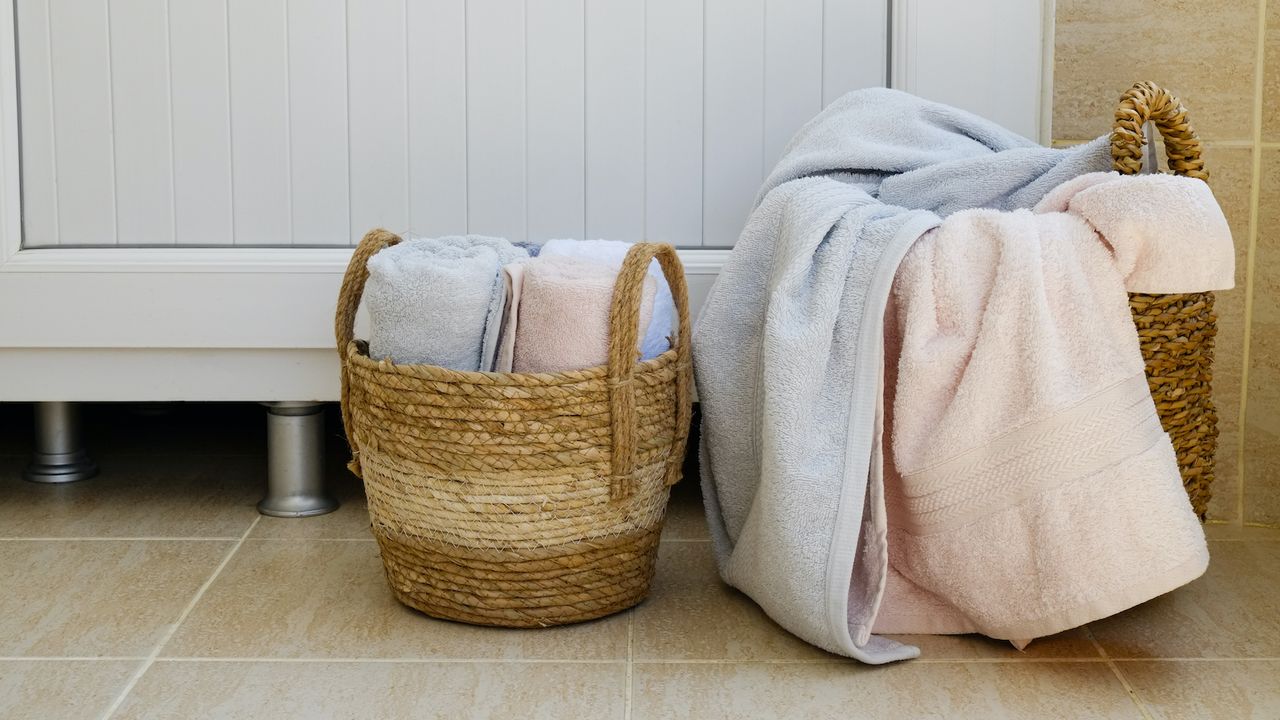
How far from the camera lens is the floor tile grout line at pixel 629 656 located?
97 centimetres

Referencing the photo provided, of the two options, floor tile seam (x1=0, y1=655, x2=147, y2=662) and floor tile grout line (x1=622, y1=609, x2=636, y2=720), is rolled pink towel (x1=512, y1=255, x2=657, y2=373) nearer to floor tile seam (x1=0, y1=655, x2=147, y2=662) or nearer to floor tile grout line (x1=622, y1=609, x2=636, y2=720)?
floor tile grout line (x1=622, y1=609, x2=636, y2=720)

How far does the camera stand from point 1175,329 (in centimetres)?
110

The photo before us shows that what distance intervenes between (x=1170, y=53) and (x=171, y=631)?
1.29 metres

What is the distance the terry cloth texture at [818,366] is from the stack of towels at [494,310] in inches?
5.0

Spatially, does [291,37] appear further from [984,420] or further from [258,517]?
[984,420]

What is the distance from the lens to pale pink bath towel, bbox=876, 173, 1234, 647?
99 centimetres

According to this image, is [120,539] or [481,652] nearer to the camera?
[481,652]

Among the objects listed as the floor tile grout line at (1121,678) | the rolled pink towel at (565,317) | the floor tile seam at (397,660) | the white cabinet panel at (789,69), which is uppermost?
the white cabinet panel at (789,69)

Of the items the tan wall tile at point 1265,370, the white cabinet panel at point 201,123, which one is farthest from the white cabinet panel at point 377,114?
the tan wall tile at point 1265,370

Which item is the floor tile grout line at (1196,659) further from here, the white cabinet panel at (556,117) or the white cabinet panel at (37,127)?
the white cabinet panel at (37,127)

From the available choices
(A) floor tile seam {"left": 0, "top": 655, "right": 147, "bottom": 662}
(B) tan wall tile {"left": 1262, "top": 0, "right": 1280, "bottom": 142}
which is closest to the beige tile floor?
(A) floor tile seam {"left": 0, "top": 655, "right": 147, "bottom": 662}

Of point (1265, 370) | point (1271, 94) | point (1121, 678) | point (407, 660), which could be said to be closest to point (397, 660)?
point (407, 660)

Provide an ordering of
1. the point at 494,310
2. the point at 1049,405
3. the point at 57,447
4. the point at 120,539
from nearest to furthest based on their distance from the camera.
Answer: the point at 1049,405 < the point at 494,310 < the point at 120,539 < the point at 57,447

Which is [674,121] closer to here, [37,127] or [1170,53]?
[1170,53]
